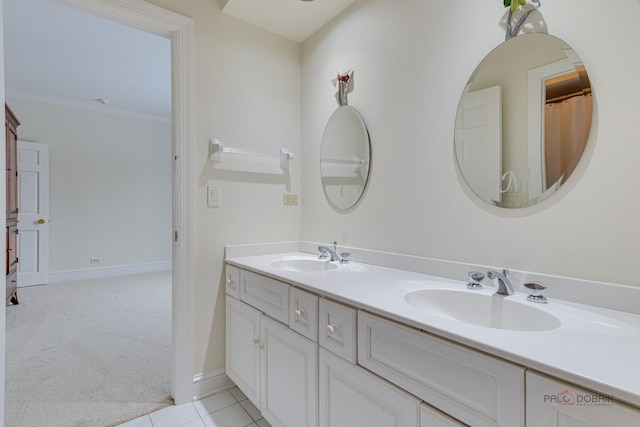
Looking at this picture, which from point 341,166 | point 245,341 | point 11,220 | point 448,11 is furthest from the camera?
point 11,220

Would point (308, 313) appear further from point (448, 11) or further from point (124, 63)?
point (124, 63)

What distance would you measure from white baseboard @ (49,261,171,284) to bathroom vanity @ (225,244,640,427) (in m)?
4.05

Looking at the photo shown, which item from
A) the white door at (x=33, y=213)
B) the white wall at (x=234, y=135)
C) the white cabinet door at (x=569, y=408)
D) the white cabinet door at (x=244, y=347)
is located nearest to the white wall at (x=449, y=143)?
the white wall at (x=234, y=135)

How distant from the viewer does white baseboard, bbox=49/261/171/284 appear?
4.19 m

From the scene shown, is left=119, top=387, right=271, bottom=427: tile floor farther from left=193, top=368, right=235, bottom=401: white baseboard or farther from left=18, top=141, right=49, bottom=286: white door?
left=18, top=141, right=49, bottom=286: white door

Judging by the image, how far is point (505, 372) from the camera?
24.9 inches

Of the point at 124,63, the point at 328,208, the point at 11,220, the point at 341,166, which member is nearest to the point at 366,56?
the point at 341,166

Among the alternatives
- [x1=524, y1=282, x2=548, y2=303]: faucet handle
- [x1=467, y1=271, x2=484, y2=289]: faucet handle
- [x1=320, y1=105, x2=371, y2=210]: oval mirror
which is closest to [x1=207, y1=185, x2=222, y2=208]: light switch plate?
[x1=320, y1=105, x2=371, y2=210]: oval mirror

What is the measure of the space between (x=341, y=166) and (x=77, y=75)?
3540 millimetres

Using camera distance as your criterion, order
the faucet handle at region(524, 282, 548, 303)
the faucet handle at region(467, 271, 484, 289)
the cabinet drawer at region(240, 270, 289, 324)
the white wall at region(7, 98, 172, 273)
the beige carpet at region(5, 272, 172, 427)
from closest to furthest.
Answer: the faucet handle at region(524, 282, 548, 303), the faucet handle at region(467, 271, 484, 289), the cabinet drawer at region(240, 270, 289, 324), the beige carpet at region(5, 272, 172, 427), the white wall at region(7, 98, 172, 273)

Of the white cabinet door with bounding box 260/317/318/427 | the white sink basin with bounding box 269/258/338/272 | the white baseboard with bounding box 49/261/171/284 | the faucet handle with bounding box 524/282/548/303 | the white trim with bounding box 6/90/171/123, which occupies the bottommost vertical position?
the white baseboard with bounding box 49/261/171/284

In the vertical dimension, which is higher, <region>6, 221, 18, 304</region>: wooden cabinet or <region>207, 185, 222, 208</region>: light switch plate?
<region>207, 185, 222, 208</region>: light switch plate

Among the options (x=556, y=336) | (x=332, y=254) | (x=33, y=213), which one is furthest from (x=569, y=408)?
(x=33, y=213)

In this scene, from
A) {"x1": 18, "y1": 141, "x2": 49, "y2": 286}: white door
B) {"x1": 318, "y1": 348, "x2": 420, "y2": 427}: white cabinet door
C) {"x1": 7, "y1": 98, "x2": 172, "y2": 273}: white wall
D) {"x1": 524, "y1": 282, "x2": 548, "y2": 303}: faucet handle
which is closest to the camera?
{"x1": 318, "y1": 348, "x2": 420, "y2": 427}: white cabinet door
